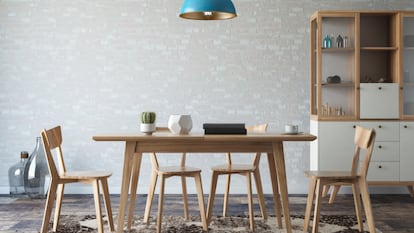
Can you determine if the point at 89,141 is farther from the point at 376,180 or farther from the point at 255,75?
the point at 376,180

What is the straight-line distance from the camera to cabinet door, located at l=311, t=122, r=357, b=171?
5430 mm

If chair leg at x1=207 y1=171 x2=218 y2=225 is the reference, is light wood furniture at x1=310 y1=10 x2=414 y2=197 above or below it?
above

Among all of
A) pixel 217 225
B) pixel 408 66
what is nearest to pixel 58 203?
pixel 217 225

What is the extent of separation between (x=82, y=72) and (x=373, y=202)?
3.40 m

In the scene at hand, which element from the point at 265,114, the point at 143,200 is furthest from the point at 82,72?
the point at 265,114

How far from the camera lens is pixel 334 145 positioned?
5.44m

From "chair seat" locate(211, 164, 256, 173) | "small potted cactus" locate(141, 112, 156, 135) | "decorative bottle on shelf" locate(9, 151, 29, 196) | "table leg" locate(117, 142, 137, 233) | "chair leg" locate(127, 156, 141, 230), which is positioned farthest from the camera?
"decorative bottle on shelf" locate(9, 151, 29, 196)

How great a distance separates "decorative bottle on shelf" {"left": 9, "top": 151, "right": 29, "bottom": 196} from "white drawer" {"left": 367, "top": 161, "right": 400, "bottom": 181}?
3.68 meters

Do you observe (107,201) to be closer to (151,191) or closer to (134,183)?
(134,183)

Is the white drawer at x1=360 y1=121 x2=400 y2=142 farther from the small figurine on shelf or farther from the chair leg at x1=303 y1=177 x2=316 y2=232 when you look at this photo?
Answer: the chair leg at x1=303 y1=177 x2=316 y2=232

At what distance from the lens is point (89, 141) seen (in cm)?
589

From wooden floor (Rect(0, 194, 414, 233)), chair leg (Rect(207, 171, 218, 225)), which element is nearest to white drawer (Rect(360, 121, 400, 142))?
wooden floor (Rect(0, 194, 414, 233))

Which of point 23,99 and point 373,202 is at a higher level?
point 23,99

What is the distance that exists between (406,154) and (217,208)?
2.06m
